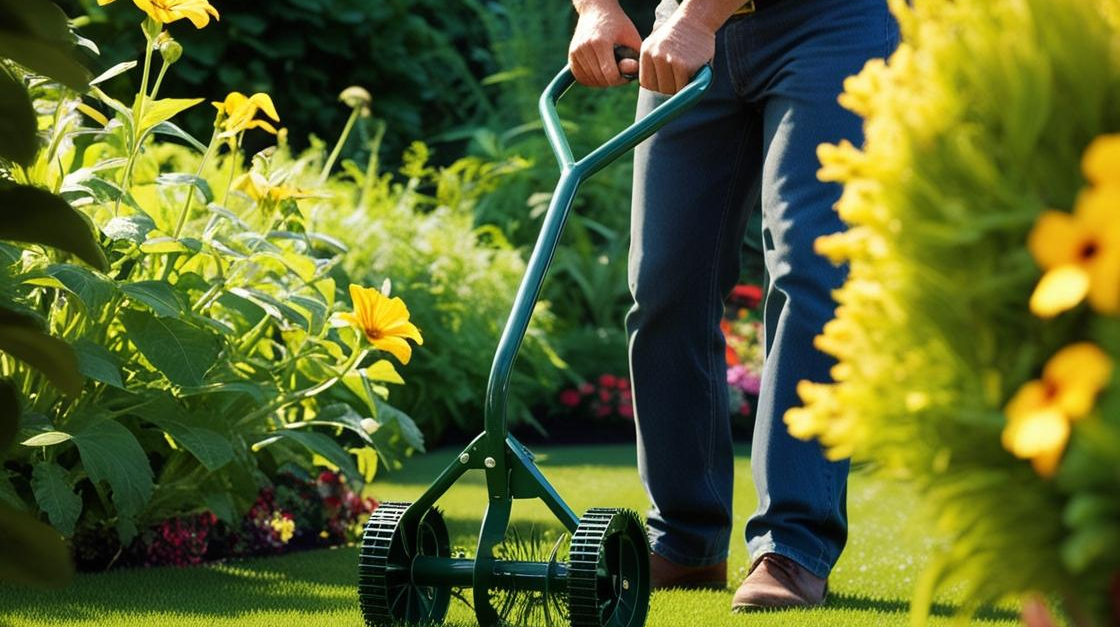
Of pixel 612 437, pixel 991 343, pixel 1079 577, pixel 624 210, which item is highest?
pixel 991 343

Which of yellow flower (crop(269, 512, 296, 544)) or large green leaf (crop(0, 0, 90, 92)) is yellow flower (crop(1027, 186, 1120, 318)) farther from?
yellow flower (crop(269, 512, 296, 544))

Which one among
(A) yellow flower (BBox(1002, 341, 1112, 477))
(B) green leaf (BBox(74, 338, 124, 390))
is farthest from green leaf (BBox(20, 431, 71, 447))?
(A) yellow flower (BBox(1002, 341, 1112, 477))

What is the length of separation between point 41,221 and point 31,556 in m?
0.26

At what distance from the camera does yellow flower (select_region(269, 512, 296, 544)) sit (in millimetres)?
3229

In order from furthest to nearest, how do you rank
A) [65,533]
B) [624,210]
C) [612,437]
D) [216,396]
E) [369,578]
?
[624,210]
[612,437]
[216,396]
[65,533]
[369,578]

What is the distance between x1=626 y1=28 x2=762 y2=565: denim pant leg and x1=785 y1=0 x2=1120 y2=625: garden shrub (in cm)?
182

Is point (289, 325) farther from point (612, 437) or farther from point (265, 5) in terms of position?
point (265, 5)

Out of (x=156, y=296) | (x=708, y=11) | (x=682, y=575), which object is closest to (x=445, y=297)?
(x=682, y=575)

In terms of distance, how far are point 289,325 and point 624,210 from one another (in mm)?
4600

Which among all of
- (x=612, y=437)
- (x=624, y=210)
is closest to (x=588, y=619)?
(x=612, y=437)

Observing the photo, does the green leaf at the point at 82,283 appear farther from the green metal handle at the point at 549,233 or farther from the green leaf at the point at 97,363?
the green metal handle at the point at 549,233

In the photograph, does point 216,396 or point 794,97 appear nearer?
point 794,97

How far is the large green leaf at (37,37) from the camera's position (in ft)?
3.62

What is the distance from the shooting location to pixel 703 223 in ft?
9.32
